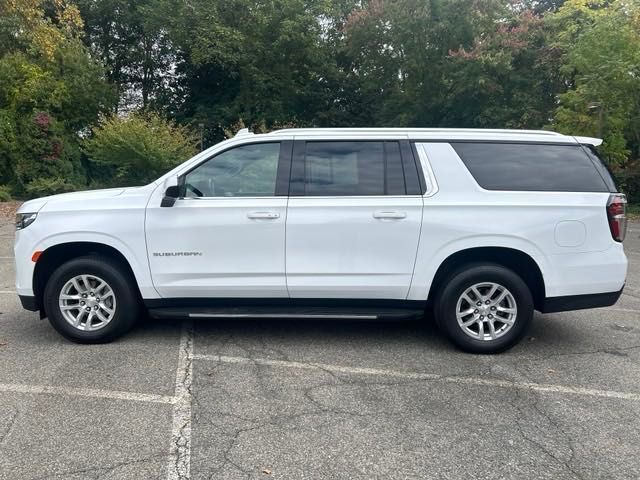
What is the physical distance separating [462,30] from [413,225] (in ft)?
61.5

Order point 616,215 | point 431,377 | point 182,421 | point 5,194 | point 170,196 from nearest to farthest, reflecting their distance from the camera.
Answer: point 182,421 < point 431,377 < point 616,215 < point 170,196 < point 5,194

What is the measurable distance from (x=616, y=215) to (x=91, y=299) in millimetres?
4611

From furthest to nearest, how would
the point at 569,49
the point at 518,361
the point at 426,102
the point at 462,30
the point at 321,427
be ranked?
the point at 426,102 → the point at 462,30 → the point at 569,49 → the point at 518,361 → the point at 321,427

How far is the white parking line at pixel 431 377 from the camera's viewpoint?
411 centimetres

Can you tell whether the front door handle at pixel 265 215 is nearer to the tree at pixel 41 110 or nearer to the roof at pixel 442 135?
the roof at pixel 442 135


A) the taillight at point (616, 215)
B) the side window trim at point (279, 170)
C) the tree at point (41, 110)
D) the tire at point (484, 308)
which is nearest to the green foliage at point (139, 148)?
the tree at point (41, 110)

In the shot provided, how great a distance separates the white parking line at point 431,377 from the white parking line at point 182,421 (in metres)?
0.20

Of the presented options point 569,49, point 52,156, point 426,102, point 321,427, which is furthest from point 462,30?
point 321,427

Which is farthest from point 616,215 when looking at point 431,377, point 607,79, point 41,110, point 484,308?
point 41,110

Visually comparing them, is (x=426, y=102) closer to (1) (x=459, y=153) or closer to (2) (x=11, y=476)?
(1) (x=459, y=153)

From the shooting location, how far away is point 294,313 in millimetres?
4891

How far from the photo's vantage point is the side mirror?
4844 mm

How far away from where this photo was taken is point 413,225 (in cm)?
476

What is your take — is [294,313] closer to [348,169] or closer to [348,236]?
[348,236]
